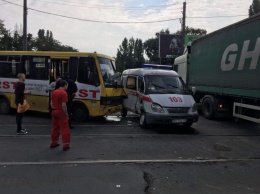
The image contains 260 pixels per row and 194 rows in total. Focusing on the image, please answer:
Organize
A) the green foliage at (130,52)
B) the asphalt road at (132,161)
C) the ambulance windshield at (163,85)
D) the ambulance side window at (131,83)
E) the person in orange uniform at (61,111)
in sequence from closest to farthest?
the asphalt road at (132,161)
the person in orange uniform at (61,111)
the ambulance windshield at (163,85)
the ambulance side window at (131,83)
the green foliage at (130,52)

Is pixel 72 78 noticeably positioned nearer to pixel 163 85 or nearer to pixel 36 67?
pixel 36 67

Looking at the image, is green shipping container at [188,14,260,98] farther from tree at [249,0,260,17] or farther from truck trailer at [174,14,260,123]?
tree at [249,0,260,17]

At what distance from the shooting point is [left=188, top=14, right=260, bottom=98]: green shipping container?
33.2ft

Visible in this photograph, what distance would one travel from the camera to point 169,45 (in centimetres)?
5031

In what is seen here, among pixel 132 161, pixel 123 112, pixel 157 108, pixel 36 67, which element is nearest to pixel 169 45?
pixel 123 112

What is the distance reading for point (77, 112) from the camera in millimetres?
11859

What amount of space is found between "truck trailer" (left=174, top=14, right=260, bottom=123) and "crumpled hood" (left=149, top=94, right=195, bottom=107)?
76.4 inches

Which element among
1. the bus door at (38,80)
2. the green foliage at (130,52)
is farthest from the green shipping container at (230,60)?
the green foliage at (130,52)

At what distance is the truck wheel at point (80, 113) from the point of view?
38.7ft

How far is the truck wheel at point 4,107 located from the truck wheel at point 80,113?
318 centimetres

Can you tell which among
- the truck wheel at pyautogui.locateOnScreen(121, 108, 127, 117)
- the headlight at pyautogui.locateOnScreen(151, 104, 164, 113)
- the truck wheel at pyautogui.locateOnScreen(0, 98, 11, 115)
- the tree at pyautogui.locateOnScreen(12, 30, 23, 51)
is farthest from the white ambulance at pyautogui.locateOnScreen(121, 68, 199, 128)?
the tree at pyautogui.locateOnScreen(12, 30, 23, 51)

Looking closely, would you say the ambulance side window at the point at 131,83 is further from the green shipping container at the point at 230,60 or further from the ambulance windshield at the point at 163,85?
the green shipping container at the point at 230,60

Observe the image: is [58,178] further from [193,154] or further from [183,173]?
[193,154]

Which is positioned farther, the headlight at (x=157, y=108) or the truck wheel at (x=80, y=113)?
the truck wheel at (x=80, y=113)
